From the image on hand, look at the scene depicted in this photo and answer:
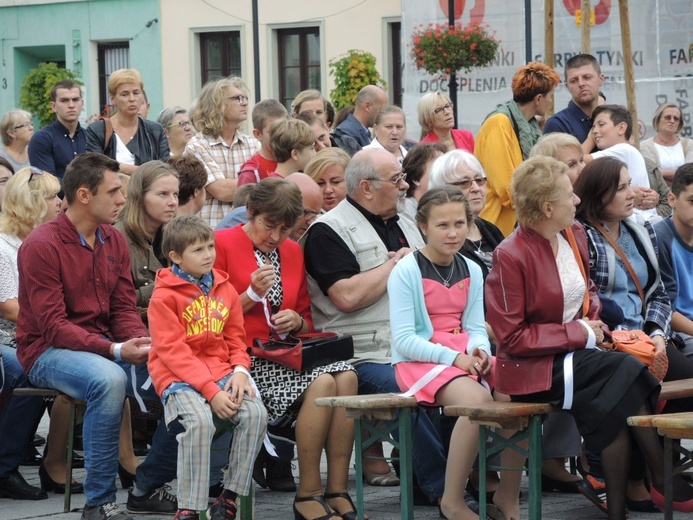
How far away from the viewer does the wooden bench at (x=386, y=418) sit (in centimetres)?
558

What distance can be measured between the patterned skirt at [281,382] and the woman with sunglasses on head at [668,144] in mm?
6370

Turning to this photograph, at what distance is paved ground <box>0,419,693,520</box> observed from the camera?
6090mm

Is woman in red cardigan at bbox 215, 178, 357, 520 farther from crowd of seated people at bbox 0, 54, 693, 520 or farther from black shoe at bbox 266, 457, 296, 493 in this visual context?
black shoe at bbox 266, 457, 296, 493

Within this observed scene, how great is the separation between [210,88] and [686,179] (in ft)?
11.6

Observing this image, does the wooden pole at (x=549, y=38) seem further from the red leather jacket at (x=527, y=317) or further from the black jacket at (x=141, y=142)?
the red leather jacket at (x=527, y=317)

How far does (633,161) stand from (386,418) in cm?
322

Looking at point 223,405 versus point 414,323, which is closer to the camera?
point 223,405

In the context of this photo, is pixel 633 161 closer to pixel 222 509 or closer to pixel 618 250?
pixel 618 250

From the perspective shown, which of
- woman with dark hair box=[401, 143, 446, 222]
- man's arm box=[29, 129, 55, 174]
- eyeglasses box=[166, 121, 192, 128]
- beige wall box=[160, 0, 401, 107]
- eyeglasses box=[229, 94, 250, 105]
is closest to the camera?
woman with dark hair box=[401, 143, 446, 222]

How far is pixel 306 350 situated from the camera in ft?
19.6

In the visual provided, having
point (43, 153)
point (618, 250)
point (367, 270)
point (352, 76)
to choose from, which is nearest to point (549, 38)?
point (43, 153)

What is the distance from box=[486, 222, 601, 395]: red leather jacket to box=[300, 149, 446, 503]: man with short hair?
0.74 meters

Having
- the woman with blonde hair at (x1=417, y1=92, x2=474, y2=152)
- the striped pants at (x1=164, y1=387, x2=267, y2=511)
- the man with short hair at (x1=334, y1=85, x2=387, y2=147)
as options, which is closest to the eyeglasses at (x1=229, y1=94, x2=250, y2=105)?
the man with short hair at (x1=334, y1=85, x2=387, y2=147)

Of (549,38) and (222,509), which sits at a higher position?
(549,38)
